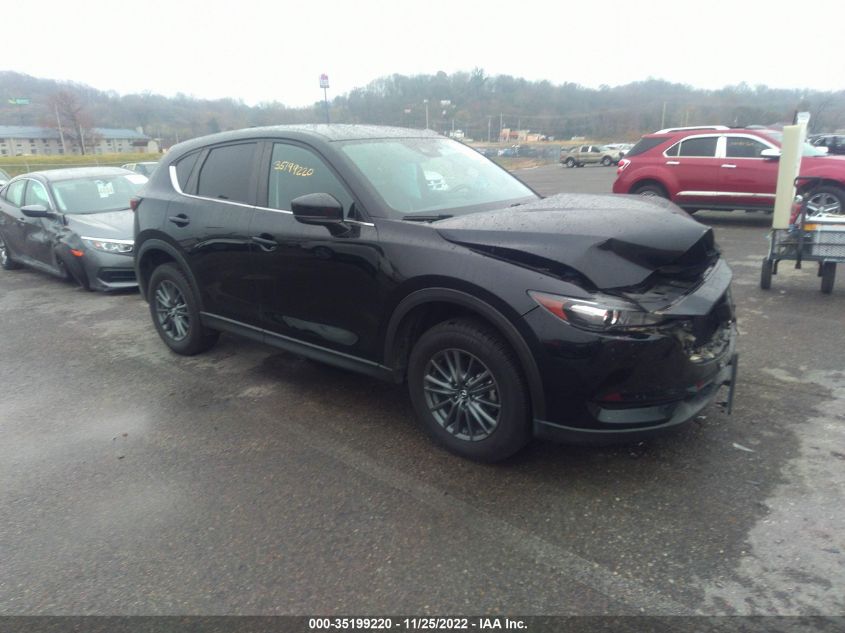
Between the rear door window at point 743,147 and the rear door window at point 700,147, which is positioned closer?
the rear door window at point 743,147

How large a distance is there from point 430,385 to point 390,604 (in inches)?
52.5

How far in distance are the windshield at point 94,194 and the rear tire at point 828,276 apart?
339 inches

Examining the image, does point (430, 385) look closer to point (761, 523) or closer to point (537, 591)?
point (537, 591)

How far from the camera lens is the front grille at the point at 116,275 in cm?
791

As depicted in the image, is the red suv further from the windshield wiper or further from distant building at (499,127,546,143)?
distant building at (499,127,546,143)

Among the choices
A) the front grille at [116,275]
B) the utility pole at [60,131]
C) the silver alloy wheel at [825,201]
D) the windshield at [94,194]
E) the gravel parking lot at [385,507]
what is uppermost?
the utility pole at [60,131]

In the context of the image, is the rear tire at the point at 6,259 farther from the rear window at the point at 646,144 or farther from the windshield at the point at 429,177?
the rear window at the point at 646,144

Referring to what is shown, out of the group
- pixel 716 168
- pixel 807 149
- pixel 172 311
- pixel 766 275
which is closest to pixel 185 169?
pixel 172 311

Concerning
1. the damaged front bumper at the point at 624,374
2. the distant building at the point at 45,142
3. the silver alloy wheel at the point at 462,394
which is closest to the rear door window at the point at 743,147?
the damaged front bumper at the point at 624,374

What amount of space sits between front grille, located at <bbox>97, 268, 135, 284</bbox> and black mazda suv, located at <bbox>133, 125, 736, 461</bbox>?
132 inches

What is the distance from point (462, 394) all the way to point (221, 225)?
237 cm

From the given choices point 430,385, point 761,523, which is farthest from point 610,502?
point 430,385

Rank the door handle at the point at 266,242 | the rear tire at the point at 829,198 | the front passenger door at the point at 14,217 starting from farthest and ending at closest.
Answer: the rear tire at the point at 829,198 < the front passenger door at the point at 14,217 < the door handle at the point at 266,242

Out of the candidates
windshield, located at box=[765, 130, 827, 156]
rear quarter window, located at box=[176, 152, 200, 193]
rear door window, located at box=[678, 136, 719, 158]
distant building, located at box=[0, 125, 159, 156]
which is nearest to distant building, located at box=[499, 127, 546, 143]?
rear door window, located at box=[678, 136, 719, 158]
